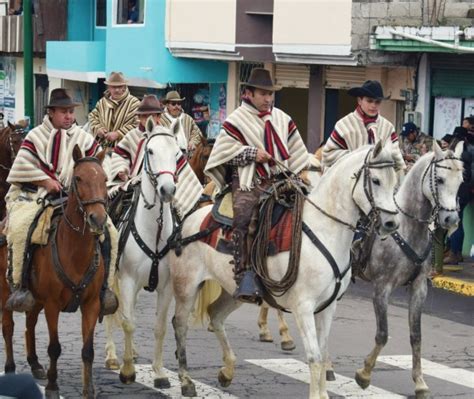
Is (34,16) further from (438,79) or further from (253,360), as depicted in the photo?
(253,360)

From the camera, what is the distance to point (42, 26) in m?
36.1

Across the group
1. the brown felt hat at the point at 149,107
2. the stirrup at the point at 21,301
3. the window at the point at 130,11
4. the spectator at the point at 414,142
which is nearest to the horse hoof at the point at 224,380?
Answer: the stirrup at the point at 21,301

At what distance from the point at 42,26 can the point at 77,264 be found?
2636 centimetres

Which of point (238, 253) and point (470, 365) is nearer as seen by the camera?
point (238, 253)

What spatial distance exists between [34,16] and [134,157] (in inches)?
963

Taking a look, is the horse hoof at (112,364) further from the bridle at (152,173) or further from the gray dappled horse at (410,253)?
the gray dappled horse at (410,253)

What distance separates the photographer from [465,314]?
1642 cm

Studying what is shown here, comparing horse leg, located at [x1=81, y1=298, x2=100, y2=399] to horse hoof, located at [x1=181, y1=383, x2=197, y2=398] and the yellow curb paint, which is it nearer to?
horse hoof, located at [x1=181, y1=383, x2=197, y2=398]

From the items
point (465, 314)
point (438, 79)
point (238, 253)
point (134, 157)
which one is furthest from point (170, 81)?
point (238, 253)

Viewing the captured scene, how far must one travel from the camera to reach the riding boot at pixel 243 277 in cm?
1099

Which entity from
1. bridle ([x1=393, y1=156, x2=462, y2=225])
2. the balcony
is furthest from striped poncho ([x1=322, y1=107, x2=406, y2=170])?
the balcony

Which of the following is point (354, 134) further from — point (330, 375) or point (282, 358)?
point (282, 358)

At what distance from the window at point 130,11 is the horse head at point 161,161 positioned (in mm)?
19022

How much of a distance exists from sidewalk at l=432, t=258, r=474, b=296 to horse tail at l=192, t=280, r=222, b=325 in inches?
259
